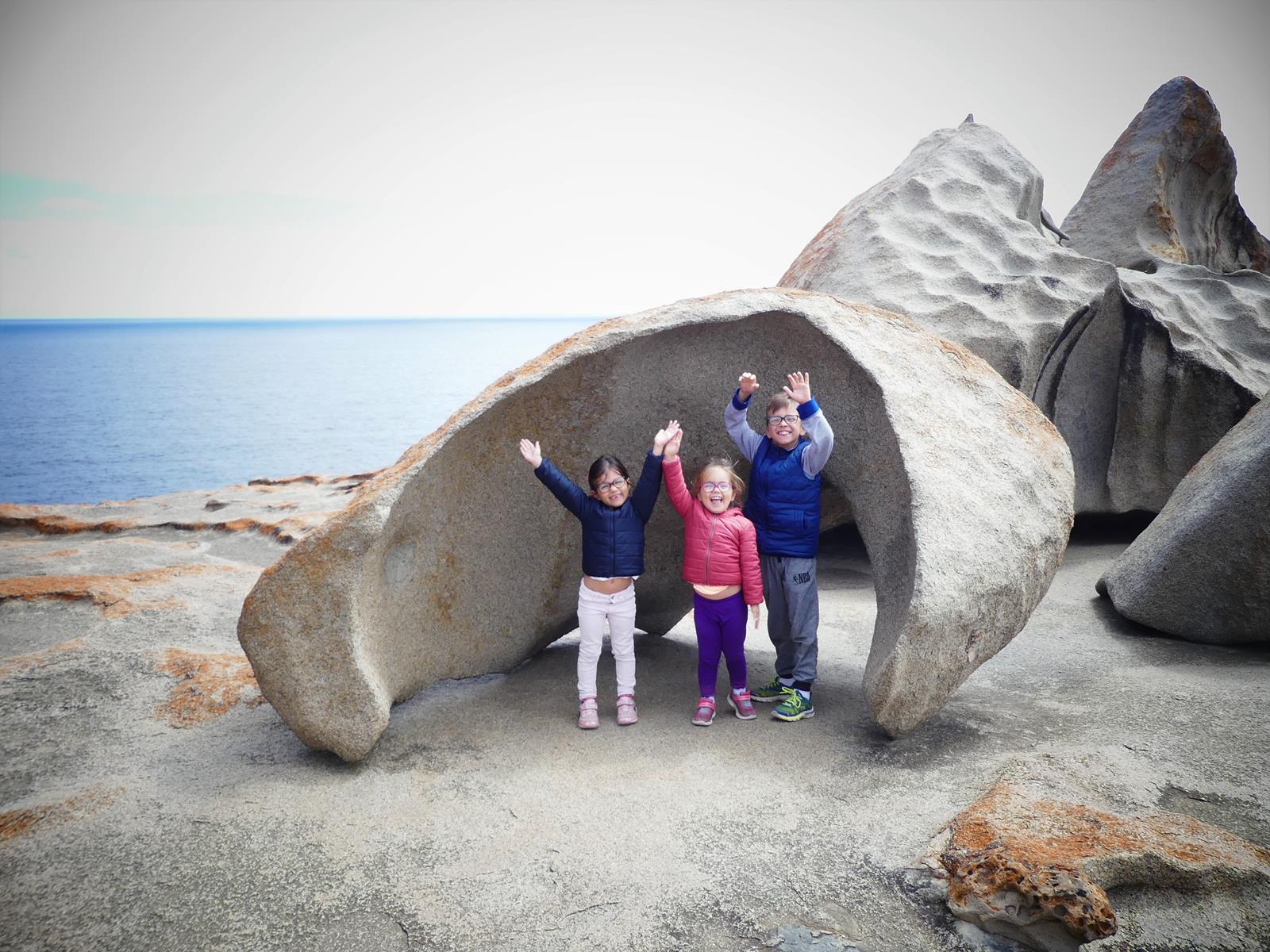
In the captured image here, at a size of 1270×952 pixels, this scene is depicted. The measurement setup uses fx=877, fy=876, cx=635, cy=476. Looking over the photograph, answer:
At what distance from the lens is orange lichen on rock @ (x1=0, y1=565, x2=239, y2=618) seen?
5293 mm

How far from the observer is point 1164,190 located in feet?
25.1

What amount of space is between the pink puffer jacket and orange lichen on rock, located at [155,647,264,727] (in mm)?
2219

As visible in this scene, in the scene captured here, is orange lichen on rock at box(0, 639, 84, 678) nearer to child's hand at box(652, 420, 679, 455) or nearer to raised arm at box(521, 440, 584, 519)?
raised arm at box(521, 440, 584, 519)

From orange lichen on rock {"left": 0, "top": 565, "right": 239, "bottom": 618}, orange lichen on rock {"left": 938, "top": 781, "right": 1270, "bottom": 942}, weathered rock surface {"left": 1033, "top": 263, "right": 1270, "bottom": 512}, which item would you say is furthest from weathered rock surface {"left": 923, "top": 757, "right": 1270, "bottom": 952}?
orange lichen on rock {"left": 0, "top": 565, "right": 239, "bottom": 618}

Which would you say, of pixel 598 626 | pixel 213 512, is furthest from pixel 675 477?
pixel 213 512

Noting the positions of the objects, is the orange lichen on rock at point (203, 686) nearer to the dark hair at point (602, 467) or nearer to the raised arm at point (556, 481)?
the raised arm at point (556, 481)

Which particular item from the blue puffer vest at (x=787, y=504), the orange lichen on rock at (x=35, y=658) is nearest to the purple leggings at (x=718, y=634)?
the blue puffer vest at (x=787, y=504)

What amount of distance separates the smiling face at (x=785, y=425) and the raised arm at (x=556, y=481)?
0.89 m

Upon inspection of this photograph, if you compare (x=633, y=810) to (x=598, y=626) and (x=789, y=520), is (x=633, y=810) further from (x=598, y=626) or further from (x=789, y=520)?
(x=789, y=520)

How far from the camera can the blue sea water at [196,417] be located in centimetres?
1289

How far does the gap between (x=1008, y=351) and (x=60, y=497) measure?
38.0 feet

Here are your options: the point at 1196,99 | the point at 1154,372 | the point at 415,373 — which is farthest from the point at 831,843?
the point at 415,373

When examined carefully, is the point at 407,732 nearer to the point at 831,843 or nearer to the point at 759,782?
the point at 759,782

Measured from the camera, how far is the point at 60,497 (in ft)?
37.8
